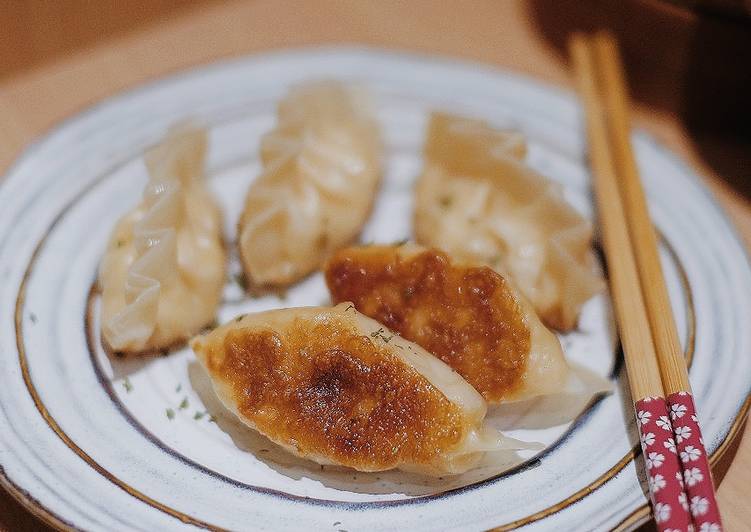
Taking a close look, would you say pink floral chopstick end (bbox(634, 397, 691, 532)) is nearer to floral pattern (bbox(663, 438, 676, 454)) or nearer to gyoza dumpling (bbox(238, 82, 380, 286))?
floral pattern (bbox(663, 438, 676, 454))

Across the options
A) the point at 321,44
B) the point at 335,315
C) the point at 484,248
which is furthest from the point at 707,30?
the point at 335,315

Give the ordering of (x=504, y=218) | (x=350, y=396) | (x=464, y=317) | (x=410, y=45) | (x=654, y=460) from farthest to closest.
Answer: (x=410, y=45)
(x=504, y=218)
(x=464, y=317)
(x=350, y=396)
(x=654, y=460)

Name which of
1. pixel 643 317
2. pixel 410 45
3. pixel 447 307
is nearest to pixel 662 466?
pixel 643 317

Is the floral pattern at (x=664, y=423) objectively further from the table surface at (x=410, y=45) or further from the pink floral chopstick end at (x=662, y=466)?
the table surface at (x=410, y=45)

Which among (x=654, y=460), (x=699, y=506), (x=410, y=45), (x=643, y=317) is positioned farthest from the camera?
(x=410, y=45)

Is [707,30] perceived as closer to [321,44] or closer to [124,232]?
[321,44]

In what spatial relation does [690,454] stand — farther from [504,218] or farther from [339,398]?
[504,218]
